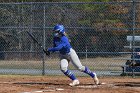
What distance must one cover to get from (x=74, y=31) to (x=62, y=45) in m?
6.04

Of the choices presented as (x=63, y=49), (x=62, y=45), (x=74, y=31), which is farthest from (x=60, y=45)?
(x=74, y=31)

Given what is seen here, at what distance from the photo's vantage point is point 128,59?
18.8 m

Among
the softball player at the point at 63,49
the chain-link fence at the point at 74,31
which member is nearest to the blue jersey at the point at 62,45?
the softball player at the point at 63,49

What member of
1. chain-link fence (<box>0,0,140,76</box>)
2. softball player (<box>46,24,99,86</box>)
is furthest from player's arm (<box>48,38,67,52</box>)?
chain-link fence (<box>0,0,140,76</box>)

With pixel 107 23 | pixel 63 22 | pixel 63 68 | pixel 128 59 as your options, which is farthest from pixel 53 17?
pixel 63 68

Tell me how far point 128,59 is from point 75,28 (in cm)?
249

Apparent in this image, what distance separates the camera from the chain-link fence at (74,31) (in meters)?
19.9

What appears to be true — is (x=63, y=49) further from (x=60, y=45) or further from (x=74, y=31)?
(x=74, y=31)

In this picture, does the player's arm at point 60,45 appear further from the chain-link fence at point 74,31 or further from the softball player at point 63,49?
the chain-link fence at point 74,31

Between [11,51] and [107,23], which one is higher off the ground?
[107,23]

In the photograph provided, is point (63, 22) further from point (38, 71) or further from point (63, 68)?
point (63, 68)

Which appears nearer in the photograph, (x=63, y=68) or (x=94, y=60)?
(x=63, y=68)

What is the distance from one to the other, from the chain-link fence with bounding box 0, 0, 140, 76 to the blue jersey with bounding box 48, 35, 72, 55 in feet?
16.2

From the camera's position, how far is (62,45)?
1432 cm
